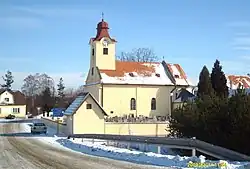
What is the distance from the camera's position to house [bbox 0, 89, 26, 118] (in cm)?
9900

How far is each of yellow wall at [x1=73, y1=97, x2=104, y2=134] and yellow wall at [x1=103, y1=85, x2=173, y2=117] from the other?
22410 mm

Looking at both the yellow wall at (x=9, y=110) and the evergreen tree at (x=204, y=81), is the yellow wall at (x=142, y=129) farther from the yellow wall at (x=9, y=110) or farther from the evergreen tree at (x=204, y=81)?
the yellow wall at (x=9, y=110)

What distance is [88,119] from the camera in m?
42.8

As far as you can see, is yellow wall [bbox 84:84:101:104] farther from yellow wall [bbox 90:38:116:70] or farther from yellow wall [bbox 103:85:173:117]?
yellow wall [bbox 90:38:116:70]

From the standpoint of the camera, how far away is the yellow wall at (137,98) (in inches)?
2628

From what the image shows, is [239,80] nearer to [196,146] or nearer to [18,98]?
[18,98]

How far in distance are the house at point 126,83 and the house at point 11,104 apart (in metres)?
33.2

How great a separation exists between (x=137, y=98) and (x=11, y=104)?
42.2 meters

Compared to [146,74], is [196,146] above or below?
below

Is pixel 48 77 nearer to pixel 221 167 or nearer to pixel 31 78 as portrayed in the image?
pixel 31 78

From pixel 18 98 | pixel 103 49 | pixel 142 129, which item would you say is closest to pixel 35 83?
pixel 18 98

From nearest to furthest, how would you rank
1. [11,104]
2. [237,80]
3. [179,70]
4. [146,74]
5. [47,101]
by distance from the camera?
[146,74], [179,70], [237,80], [47,101], [11,104]

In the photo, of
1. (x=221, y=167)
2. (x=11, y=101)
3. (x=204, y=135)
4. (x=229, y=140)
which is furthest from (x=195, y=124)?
(x=11, y=101)

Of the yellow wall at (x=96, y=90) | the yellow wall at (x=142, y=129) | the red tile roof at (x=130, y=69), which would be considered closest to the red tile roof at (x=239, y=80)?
the red tile roof at (x=130, y=69)
